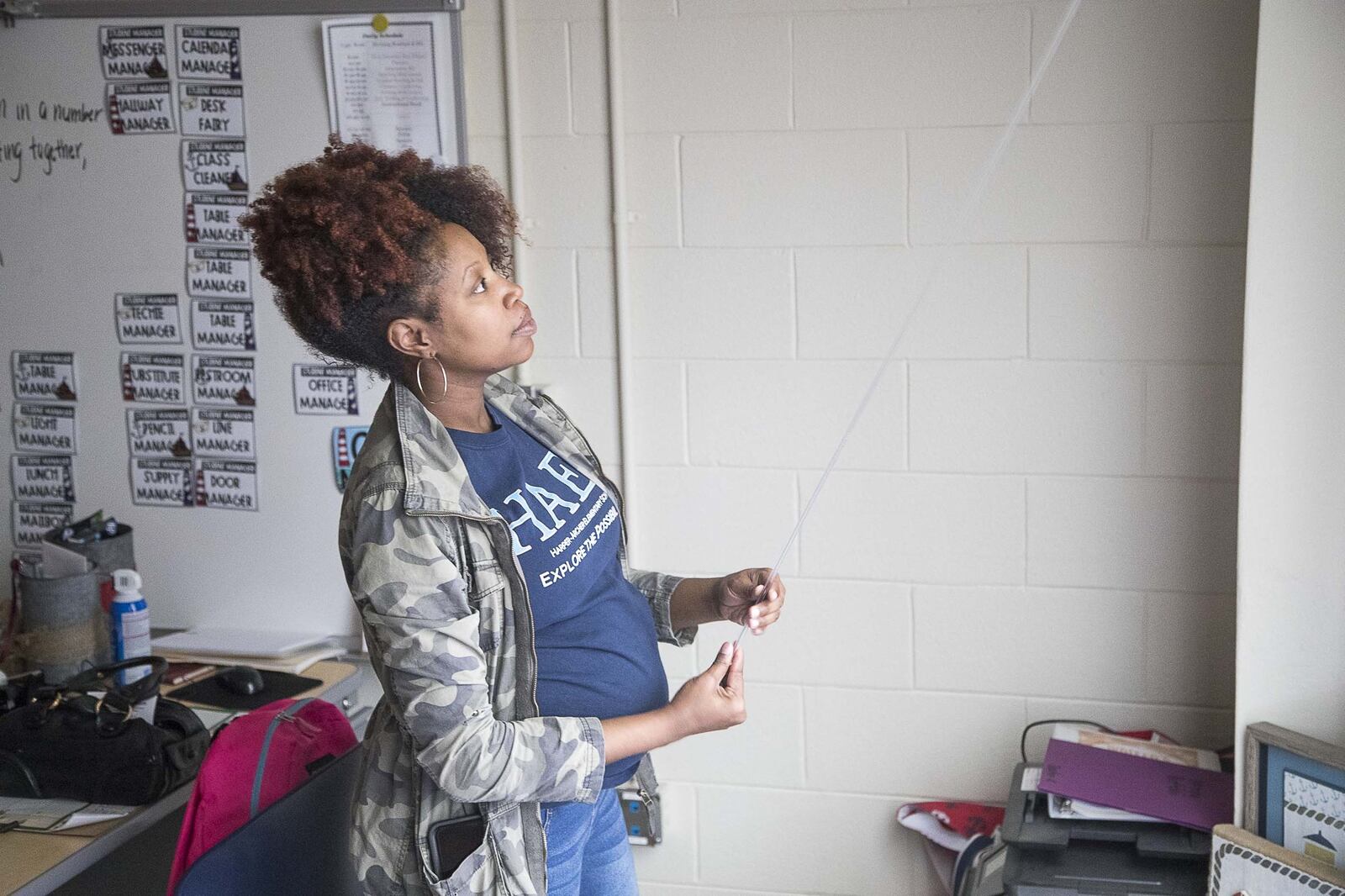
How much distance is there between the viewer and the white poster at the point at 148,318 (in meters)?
2.46

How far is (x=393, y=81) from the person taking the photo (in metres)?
2.29

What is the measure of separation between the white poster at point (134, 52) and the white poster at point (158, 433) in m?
0.67

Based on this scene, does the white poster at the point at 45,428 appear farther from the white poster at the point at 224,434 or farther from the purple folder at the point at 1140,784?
the purple folder at the point at 1140,784

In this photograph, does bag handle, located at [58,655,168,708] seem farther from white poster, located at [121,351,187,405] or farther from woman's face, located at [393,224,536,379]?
woman's face, located at [393,224,536,379]

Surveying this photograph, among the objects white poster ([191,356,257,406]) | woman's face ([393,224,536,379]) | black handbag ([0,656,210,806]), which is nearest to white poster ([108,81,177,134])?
white poster ([191,356,257,406])

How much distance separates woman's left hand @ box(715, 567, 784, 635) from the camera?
1523 mm

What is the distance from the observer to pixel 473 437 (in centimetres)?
143

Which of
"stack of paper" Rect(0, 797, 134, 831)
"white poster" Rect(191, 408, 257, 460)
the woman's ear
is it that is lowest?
"stack of paper" Rect(0, 797, 134, 831)

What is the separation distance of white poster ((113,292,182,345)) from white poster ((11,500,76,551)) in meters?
0.40

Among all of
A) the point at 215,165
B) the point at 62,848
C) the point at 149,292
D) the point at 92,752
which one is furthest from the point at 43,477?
the point at 62,848

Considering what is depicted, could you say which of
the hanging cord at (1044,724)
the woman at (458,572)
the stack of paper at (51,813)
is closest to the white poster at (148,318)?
the stack of paper at (51,813)

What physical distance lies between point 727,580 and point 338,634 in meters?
1.14

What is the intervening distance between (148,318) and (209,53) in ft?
1.77

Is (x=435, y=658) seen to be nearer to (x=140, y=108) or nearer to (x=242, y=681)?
(x=242, y=681)
